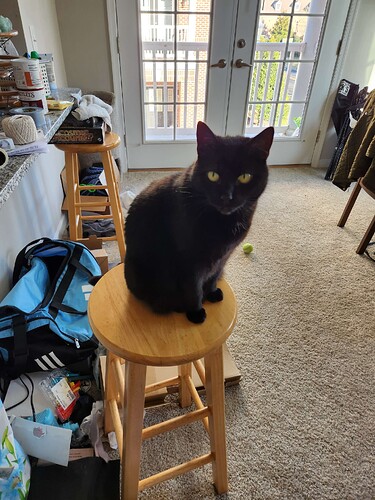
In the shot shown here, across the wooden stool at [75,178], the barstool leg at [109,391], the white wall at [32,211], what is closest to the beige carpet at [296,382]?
the barstool leg at [109,391]

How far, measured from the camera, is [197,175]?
0.67 meters

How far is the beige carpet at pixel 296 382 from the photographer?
1.01 meters

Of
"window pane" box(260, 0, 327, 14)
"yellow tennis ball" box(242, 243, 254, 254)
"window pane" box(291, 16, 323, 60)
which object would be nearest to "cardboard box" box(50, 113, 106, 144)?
"yellow tennis ball" box(242, 243, 254, 254)

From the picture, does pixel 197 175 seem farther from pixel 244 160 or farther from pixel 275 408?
pixel 275 408

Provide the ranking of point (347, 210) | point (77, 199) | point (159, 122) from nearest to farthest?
point (77, 199) < point (347, 210) < point (159, 122)

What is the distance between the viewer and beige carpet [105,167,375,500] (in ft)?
Answer: 3.33

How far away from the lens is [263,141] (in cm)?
65

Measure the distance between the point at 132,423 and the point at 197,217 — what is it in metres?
0.47

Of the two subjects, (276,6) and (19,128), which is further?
(276,6)

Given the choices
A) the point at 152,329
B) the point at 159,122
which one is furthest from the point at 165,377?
the point at 159,122

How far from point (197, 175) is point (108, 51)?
2294 mm

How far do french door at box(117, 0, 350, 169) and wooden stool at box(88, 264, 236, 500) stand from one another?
88.1 inches

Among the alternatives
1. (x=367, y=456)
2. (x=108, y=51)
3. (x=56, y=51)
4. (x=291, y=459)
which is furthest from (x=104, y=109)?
(x=367, y=456)

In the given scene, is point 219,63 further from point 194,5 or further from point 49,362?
point 49,362
